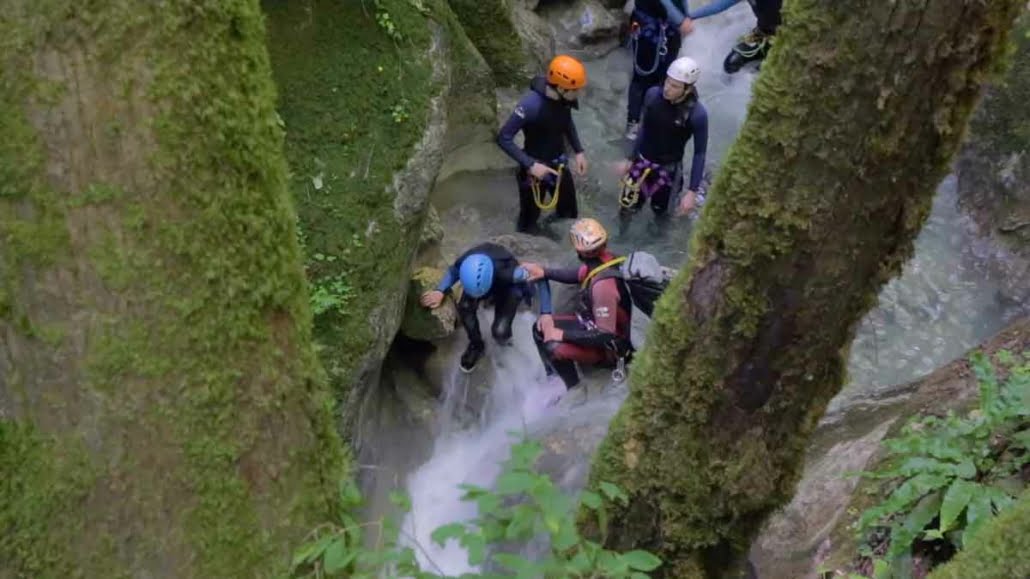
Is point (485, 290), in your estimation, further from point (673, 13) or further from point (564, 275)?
point (673, 13)

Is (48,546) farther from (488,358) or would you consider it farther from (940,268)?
(940,268)

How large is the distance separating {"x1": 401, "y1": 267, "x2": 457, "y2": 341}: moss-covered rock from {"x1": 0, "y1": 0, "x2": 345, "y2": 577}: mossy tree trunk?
16.8 feet

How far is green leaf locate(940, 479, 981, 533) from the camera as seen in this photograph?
322cm

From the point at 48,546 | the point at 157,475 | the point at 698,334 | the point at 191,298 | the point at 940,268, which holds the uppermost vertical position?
the point at 191,298

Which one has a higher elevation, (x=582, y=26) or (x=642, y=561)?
(x=642, y=561)

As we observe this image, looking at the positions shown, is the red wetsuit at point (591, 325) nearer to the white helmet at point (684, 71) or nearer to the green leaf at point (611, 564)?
the white helmet at point (684, 71)

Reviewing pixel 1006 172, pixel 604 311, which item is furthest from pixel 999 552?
pixel 1006 172

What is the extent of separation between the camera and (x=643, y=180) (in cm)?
814

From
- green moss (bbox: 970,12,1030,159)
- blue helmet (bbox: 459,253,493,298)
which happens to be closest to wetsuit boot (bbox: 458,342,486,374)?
blue helmet (bbox: 459,253,493,298)

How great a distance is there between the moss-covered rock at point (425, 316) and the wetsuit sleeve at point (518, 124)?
57.8 inches

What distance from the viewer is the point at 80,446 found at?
4.49 feet

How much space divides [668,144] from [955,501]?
5093 mm

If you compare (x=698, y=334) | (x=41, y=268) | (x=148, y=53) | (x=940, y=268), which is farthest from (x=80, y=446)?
(x=940, y=268)

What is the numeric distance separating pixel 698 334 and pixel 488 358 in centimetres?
472
